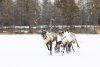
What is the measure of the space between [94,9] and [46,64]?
155 feet

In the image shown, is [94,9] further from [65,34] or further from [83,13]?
[65,34]

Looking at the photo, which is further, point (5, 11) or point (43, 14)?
point (43, 14)

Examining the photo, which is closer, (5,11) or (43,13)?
(5,11)

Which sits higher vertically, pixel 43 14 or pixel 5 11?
pixel 5 11

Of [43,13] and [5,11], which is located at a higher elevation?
[5,11]

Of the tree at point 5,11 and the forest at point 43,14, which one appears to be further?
the forest at point 43,14

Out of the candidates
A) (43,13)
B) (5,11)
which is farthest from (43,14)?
(5,11)

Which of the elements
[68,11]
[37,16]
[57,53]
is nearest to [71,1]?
[68,11]

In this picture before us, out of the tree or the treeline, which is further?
the treeline

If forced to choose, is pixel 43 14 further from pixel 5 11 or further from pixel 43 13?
pixel 5 11

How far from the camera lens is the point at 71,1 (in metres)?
55.1

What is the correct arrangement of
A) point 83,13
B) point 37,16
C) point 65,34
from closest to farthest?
1. point 65,34
2. point 37,16
3. point 83,13

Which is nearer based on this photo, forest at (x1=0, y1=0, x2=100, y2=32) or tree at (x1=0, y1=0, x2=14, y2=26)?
tree at (x1=0, y1=0, x2=14, y2=26)

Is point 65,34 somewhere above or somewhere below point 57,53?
above
